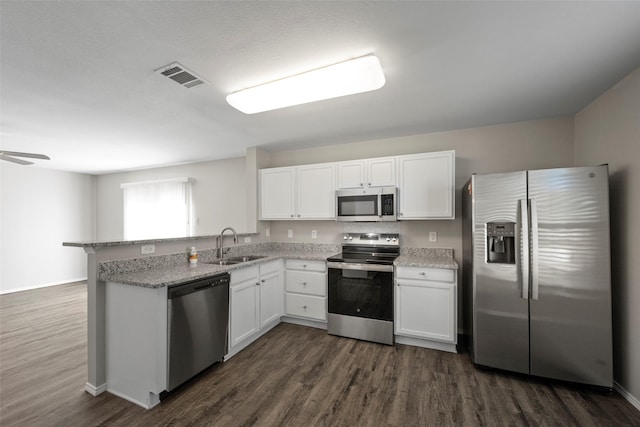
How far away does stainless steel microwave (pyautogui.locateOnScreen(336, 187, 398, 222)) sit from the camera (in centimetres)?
309

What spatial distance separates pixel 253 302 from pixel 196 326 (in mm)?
751

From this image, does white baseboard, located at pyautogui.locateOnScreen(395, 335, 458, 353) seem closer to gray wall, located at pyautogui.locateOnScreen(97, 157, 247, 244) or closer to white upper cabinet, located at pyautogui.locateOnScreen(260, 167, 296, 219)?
white upper cabinet, located at pyautogui.locateOnScreen(260, 167, 296, 219)

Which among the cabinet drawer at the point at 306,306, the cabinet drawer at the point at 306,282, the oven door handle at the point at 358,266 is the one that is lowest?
the cabinet drawer at the point at 306,306

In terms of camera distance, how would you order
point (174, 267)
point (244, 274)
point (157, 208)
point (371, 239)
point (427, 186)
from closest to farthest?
point (174, 267)
point (244, 274)
point (427, 186)
point (371, 239)
point (157, 208)

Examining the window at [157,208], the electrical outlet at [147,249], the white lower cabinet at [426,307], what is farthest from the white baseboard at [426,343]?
the window at [157,208]

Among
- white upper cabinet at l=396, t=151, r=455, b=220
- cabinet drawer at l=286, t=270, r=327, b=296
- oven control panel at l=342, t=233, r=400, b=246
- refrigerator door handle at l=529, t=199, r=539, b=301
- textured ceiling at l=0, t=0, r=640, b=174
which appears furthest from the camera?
oven control panel at l=342, t=233, r=400, b=246

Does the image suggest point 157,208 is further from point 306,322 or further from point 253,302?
point 306,322

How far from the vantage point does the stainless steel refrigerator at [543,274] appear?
2.02 meters

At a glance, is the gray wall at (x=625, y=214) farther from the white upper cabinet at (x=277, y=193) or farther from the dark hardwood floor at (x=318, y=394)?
the white upper cabinet at (x=277, y=193)

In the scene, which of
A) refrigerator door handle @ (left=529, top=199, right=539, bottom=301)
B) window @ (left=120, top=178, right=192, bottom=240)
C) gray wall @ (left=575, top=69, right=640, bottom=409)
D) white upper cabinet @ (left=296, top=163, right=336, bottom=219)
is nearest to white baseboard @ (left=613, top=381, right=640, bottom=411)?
gray wall @ (left=575, top=69, right=640, bottom=409)

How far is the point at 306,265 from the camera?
328 cm

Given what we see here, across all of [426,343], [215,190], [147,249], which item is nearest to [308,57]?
[147,249]

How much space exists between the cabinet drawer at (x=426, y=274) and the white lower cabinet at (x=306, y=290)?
0.91 m

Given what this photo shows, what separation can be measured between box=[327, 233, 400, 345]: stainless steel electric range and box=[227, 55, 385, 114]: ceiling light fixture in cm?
176
